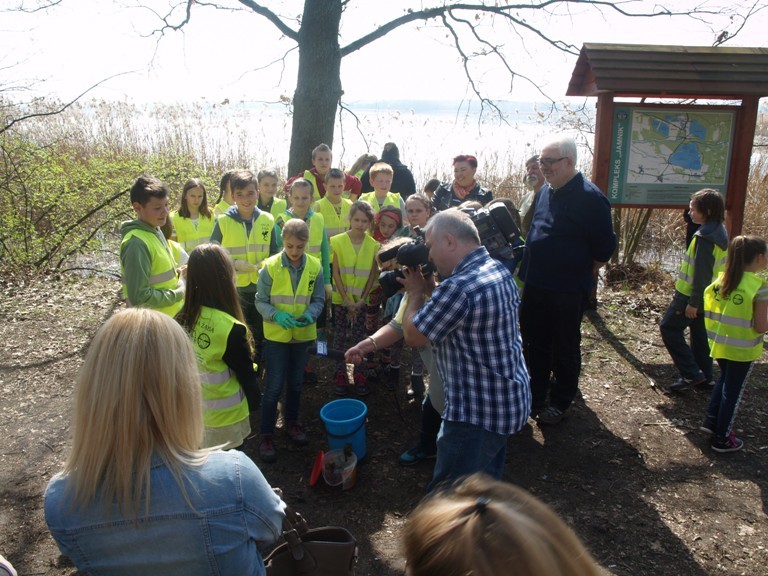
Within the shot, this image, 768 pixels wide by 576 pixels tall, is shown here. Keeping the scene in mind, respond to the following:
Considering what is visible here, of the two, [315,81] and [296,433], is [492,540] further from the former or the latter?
[315,81]

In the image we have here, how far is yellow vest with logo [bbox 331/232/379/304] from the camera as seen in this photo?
195 inches

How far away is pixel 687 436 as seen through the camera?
432cm

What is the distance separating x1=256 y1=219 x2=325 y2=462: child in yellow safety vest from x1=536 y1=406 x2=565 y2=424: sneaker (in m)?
1.87

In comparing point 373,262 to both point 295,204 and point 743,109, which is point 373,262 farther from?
point 743,109

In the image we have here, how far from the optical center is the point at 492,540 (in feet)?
3.17

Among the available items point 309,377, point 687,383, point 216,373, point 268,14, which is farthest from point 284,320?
point 268,14

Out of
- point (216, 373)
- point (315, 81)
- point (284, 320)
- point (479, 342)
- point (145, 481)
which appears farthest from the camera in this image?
point (315, 81)

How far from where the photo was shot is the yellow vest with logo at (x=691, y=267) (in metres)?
4.71

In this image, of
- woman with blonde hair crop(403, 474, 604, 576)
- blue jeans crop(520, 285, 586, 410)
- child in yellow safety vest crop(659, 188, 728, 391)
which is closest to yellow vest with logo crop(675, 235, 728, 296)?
child in yellow safety vest crop(659, 188, 728, 391)

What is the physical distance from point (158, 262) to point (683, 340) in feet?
14.5

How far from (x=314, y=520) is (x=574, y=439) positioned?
2.09 meters

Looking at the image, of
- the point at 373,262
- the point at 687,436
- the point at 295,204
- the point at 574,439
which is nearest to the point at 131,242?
the point at 295,204

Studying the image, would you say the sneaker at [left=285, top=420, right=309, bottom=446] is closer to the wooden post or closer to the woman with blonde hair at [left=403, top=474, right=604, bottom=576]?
the woman with blonde hair at [left=403, top=474, right=604, bottom=576]

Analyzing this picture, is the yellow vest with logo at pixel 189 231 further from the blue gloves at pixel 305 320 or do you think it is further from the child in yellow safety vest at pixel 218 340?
the child in yellow safety vest at pixel 218 340
